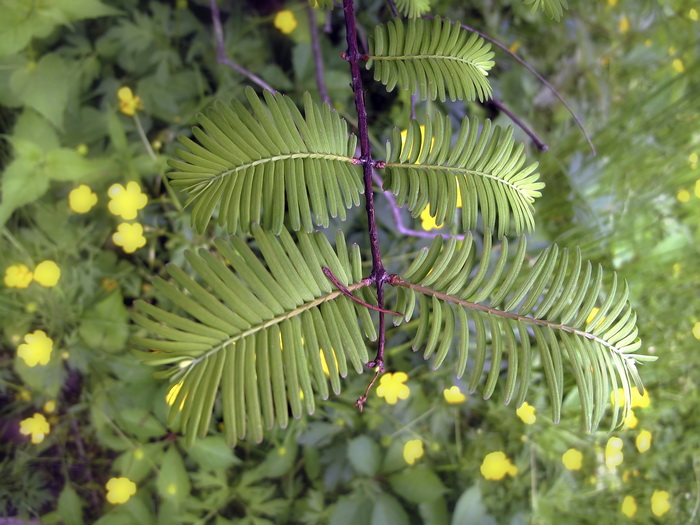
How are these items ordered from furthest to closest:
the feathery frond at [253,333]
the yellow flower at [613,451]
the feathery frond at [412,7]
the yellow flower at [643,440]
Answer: the yellow flower at [643,440]
the yellow flower at [613,451]
the feathery frond at [412,7]
the feathery frond at [253,333]

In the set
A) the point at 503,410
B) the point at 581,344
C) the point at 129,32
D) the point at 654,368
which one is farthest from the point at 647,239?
the point at 129,32

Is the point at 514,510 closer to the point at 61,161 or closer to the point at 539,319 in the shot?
the point at 539,319

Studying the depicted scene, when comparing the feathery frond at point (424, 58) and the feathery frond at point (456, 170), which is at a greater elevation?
the feathery frond at point (424, 58)

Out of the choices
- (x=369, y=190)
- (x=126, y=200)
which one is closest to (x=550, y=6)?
(x=369, y=190)

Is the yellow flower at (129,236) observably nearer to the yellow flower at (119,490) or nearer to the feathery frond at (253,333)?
the yellow flower at (119,490)

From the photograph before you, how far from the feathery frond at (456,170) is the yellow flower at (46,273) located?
0.78 metres

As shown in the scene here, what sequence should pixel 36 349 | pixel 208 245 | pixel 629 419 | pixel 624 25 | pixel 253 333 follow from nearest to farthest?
pixel 253 333 → pixel 629 419 → pixel 36 349 → pixel 208 245 → pixel 624 25

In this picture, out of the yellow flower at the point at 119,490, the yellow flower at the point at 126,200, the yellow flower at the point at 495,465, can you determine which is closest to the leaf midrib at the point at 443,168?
the yellow flower at the point at 126,200

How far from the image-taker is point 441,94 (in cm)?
64

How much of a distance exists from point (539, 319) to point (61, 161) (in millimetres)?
1052

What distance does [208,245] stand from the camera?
110cm

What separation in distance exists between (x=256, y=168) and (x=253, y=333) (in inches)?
7.7

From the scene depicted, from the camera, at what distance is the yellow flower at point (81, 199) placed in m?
1.02

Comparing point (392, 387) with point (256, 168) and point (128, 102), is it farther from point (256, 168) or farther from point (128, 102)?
point (128, 102)
